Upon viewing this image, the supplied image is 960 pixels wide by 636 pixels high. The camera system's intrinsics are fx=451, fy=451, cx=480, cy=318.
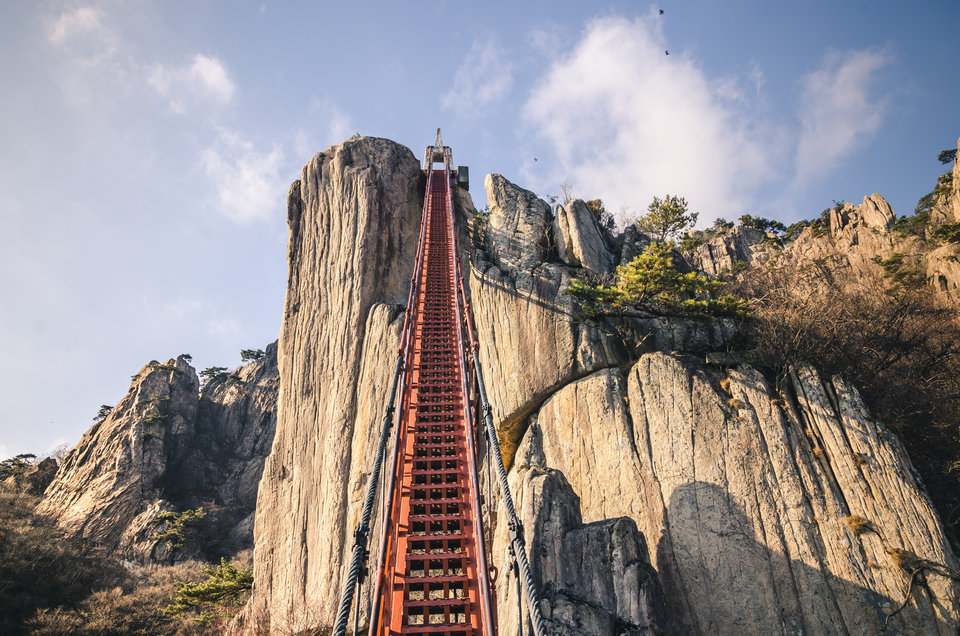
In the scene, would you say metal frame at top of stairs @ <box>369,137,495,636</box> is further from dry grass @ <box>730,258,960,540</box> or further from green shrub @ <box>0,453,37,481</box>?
green shrub @ <box>0,453,37,481</box>

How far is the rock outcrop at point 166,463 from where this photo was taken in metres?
31.1

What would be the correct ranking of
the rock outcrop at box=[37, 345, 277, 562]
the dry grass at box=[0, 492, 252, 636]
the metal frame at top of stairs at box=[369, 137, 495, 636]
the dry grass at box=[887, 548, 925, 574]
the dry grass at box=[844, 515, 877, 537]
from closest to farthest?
the metal frame at top of stairs at box=[369, 137, 495, 636], the dry grass at box=[887, 548, 925, 574], the dry grass at box=[844, 515, 877, 537], the dry grass at box=[0, 492, 252, 636], the rock outcrop at box=[37, 345, 277, 562]

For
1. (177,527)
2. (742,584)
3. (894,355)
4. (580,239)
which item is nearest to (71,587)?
(177,527)

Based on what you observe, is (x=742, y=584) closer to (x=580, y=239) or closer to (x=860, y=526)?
(x=860, y=526)

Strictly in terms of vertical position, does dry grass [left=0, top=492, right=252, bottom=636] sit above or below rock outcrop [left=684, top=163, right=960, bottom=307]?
below

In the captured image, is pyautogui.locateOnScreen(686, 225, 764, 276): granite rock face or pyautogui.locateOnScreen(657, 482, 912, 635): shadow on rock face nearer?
pyautogui.locateOnScreen(657, 482, 912, 635): shadow on rock face

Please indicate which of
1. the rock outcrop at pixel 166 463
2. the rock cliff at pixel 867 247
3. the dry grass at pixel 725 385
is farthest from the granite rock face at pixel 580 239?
the rock outcrop at pixel 166 463

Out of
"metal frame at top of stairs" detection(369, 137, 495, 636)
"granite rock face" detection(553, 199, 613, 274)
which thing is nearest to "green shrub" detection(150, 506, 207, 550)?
"metal frame at top of stairs" detection(369, 137, 495, 636)

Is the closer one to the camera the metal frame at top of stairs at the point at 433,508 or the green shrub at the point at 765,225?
the metal frame at top of stairs at the point at 433,508

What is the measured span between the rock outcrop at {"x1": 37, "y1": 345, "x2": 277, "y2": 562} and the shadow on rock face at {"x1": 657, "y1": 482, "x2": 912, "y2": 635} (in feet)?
114

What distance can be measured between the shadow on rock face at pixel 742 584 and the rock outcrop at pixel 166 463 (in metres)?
34.6

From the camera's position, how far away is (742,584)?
8789 mm

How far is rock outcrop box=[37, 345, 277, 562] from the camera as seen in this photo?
31.1 metres

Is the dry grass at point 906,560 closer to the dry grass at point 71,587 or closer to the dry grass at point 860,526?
the dry grass at point 860,526
